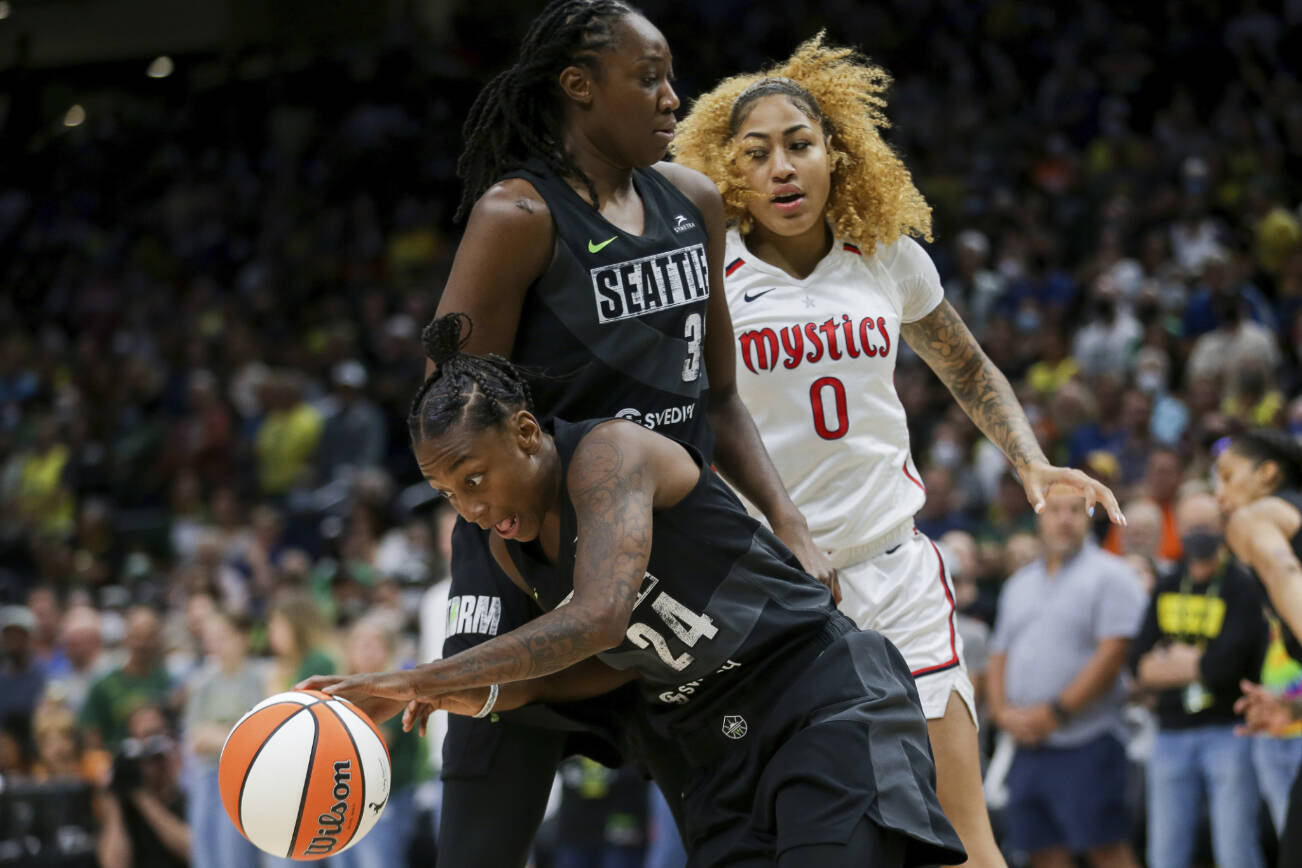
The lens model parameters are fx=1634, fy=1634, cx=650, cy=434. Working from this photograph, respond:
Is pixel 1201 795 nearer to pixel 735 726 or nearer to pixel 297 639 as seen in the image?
pixel 735 726

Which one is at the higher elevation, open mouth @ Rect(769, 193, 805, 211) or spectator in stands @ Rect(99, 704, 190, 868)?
open mouth @ Rect(769, 193, 805, 211)

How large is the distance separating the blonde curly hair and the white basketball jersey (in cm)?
16

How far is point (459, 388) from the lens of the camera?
3012mm

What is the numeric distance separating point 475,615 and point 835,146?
5.04ft

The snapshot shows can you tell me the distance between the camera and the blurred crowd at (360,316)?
28.0 ft

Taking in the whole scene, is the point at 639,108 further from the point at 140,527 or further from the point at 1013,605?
the point at 140,527

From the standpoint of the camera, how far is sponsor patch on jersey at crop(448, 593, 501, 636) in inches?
133

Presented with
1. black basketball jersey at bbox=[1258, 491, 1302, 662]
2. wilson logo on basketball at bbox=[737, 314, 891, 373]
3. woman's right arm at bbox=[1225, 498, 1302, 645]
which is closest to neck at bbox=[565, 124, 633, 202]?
wilson logo on basketball at bbox=[737, 314, 891, 373]

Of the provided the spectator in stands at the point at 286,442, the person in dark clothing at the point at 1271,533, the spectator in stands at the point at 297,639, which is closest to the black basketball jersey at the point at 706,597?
the person in dark clothing at the point at 1271,533

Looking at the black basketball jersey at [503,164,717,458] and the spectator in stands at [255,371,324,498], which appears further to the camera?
the spectator in stands at [255,371,324,498]

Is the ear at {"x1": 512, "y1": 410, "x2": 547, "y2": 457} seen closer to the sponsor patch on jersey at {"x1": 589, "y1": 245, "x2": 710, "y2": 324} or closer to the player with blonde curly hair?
the sponsor patch on jersey at {"x1": 589, "y1": 245, "x2": 710, "y2": 324}

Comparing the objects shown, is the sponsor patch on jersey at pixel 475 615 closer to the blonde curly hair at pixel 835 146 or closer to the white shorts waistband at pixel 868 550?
the white shorts waistband at pixel 868 550

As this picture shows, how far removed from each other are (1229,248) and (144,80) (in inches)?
509

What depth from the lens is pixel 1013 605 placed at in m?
6.95
